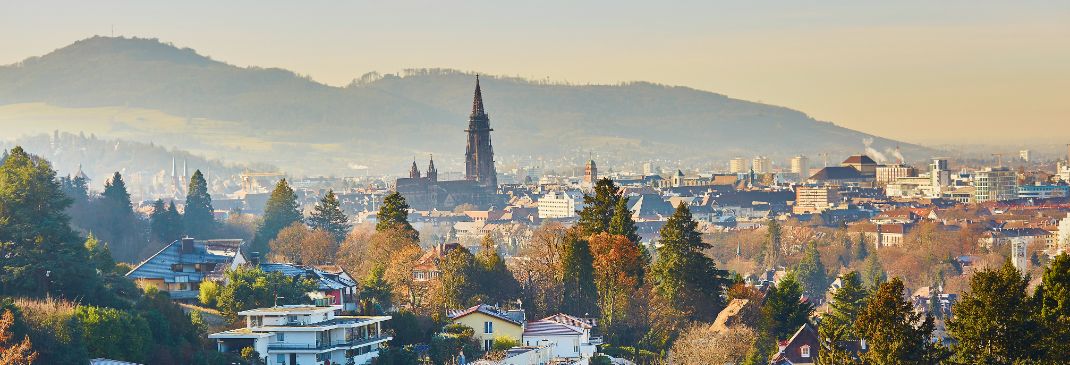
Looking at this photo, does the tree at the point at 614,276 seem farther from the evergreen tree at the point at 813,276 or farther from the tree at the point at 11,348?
the evergreen tree at the point at 813,276

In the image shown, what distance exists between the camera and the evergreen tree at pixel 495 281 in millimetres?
61094

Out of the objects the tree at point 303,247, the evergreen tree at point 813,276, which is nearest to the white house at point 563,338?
the tree at point 303,247

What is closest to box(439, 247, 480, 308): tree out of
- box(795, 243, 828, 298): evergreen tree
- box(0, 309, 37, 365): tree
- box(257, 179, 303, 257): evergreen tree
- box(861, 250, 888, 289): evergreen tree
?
box(0, 309, 37, 365): tree

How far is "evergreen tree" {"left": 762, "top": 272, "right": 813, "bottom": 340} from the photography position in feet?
189

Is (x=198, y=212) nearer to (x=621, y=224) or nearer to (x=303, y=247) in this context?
(x=303, y=247)

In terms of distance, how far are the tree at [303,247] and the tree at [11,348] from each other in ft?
109

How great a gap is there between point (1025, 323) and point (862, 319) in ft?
11.0

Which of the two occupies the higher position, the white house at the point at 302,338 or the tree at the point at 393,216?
the tree at the point at 393,216

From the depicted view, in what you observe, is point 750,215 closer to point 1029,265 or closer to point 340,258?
point 1029,265

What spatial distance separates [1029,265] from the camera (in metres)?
120

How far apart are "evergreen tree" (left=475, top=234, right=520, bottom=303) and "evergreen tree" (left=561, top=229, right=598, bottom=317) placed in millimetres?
1589

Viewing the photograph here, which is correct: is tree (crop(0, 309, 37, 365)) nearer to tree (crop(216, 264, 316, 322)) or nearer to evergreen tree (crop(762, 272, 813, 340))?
tree (crop(216, 264, 316, 322))

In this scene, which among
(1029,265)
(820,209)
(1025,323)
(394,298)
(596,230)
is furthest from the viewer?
(820,209)

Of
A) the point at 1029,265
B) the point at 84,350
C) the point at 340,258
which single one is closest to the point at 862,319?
the point at 84,350
